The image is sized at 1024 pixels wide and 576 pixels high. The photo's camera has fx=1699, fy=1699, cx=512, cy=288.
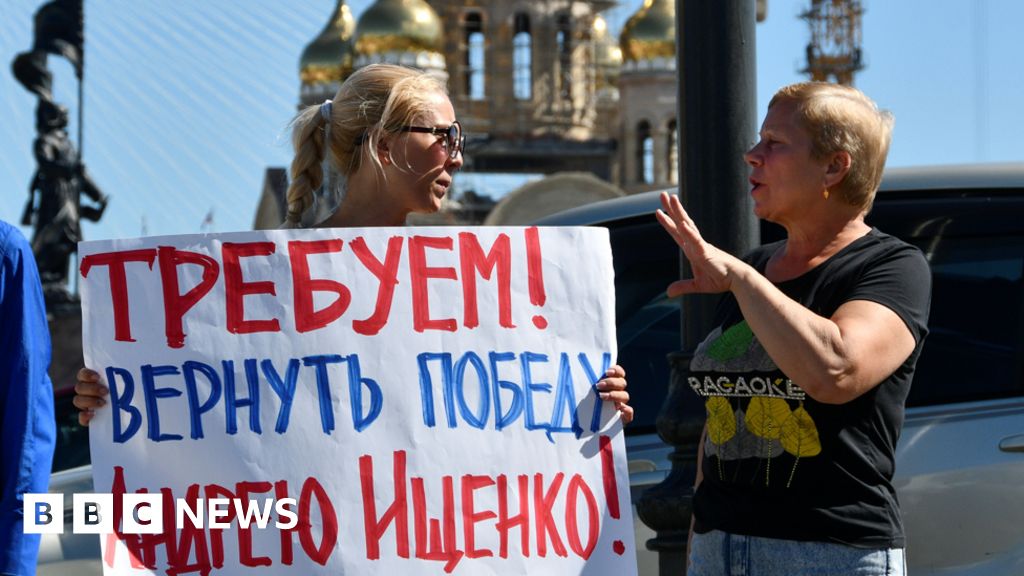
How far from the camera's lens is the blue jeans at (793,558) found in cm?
253

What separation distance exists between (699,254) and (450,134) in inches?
21.5

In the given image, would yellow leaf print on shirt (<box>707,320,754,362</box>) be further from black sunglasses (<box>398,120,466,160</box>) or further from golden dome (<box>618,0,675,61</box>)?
golden dome (<box>618,0,675,61</box>)

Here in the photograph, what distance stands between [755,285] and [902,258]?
0.85ft

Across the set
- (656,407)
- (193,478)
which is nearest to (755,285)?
(193,478)

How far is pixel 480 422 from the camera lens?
2.84m

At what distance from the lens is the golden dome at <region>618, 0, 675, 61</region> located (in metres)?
53.2

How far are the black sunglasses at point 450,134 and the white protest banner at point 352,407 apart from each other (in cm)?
14

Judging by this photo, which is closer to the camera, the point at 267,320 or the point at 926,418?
the point at 267,320

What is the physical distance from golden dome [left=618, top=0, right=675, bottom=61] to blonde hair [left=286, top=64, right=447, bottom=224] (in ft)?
165

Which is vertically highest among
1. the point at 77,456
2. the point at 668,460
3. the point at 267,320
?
the point at 267,320

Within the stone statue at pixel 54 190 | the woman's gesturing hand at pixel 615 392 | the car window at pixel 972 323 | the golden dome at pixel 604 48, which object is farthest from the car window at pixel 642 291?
the golden dome at pixel 604 48

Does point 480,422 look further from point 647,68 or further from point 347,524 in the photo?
point 647,68

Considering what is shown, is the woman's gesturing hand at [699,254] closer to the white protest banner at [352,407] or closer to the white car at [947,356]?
the white protest banner at [352,407]

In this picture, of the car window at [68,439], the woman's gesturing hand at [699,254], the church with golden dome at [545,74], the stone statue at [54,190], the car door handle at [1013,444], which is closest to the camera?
the woman's gesturing hand at [699,254]
